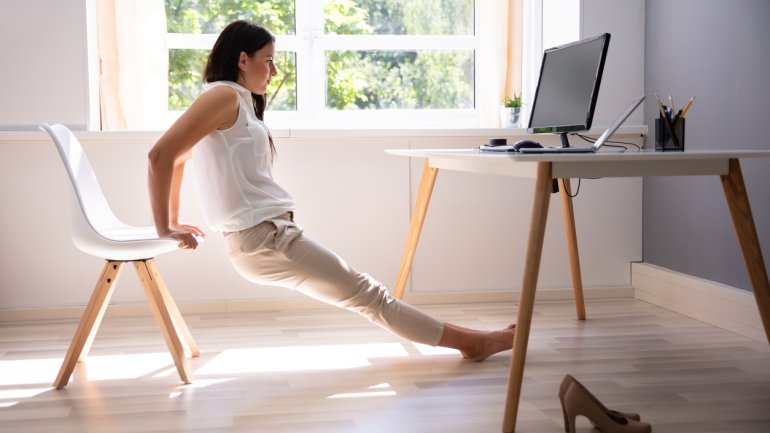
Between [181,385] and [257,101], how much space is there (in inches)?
35.9

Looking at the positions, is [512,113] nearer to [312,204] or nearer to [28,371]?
[312,204]

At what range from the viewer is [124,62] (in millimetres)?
3900

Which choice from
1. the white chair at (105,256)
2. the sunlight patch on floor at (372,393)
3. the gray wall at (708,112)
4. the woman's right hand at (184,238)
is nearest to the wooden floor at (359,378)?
the sunlight patch on floor at (372,393)

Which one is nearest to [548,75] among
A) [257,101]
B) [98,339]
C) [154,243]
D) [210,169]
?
[257,101]

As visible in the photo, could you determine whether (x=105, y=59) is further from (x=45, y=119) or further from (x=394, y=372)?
(x=394, y=372)

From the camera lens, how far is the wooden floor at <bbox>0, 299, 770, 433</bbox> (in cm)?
225

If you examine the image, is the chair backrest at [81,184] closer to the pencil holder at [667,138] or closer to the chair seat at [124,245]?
the chair seat at [124,245]

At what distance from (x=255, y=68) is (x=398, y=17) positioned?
1741 millimetres

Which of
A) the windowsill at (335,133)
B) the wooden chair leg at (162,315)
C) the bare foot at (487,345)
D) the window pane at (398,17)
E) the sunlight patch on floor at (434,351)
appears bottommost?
the sunlight patch on floor at (434,351)

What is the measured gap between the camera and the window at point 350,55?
13.6 ft

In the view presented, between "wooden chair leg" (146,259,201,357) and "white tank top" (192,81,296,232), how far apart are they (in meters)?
0.24

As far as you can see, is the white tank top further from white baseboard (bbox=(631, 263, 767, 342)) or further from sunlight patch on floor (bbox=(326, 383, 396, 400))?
white baseboard (bbox=(631, 263, 767, 342))

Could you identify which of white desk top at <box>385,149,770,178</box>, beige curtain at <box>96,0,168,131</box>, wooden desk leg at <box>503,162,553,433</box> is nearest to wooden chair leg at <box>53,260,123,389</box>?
white desk top at <box>385,149,770,178</box>

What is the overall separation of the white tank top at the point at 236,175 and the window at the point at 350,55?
1552 mm
